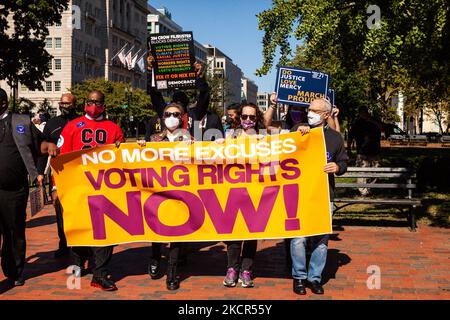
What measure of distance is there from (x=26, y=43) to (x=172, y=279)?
98.6ft

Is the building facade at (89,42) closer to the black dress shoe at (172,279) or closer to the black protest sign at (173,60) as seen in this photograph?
the black protest sign at (173,60)

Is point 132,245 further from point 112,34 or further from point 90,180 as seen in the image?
point 112,34

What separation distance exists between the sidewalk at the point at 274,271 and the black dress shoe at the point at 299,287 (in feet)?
0.25

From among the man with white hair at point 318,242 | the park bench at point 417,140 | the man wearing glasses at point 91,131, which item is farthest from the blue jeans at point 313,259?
the park bench at point 417,140

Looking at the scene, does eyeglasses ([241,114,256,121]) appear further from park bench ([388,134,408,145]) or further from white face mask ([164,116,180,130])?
park bench ([388,134,408,145])

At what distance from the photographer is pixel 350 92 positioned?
31047 millimetres

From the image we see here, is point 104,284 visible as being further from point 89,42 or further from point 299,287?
point 89,42

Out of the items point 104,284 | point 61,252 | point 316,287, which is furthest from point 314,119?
point 61,252

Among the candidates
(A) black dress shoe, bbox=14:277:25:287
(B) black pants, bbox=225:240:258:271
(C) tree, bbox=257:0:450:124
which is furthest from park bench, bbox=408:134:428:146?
(A) black dress shoe, bbox=14:277:25:287

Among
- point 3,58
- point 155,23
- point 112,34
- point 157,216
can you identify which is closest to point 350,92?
point 3,58

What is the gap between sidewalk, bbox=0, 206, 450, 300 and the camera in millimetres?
6160

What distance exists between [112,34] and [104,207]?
98562 millimetres

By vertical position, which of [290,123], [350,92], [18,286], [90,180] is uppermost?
[350,92]

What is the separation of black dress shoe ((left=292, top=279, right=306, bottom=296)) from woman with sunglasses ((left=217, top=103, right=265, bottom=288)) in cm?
50
